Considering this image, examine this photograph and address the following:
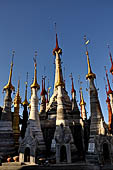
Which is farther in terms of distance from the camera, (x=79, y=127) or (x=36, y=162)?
(x=79, y=127)

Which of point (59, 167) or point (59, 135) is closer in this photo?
point (59, 167)

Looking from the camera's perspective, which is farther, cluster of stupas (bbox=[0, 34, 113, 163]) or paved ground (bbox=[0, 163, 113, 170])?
cluster of stupas (bbox=[0, 34, 113, 163])

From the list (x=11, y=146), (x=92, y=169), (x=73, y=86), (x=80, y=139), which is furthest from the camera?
(x=73, y=86)

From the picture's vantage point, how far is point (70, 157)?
15148mm

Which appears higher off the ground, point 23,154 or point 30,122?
point 30,122

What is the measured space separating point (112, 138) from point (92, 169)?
6.41 metres

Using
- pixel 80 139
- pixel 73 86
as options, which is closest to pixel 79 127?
pixel 80 139

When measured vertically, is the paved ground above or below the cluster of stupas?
below

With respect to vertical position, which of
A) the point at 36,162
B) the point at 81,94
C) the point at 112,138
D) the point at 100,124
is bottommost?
the point at 36,162

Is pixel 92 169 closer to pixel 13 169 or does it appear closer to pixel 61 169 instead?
pixel 61 169

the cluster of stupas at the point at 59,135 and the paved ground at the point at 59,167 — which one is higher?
the cluster of stupas at the point at 59,135

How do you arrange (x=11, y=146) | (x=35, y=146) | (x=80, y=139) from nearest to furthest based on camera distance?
(x=35, y=146)
(x=11, y=146)
(x=80, y=139)

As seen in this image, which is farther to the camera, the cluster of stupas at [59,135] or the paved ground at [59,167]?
the cluster of stupas at [59,135]

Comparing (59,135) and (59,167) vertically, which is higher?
(59,135)
